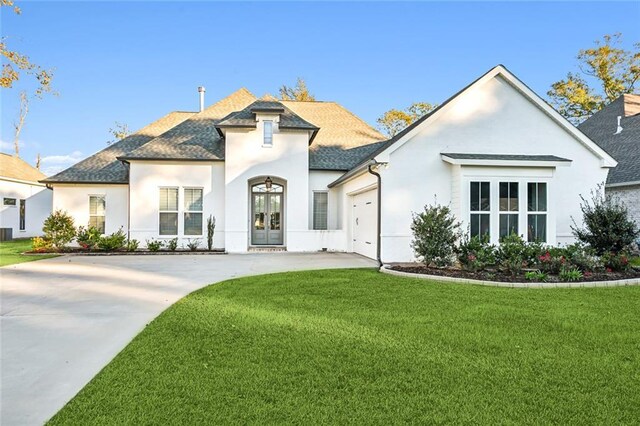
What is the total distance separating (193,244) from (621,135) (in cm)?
2204

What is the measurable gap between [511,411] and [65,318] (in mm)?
6211

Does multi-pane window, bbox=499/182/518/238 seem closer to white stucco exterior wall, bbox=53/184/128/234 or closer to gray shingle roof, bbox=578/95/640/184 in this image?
gray shingle roof, bbox=578/95/640/184

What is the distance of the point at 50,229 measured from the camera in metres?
16.6

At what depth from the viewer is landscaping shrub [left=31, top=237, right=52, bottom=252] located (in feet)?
53.5

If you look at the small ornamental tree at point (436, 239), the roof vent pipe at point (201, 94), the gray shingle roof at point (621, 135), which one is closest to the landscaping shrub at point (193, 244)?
the roof vent pipe at point (201, 94)

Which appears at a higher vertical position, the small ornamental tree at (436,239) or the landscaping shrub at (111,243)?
the small ornamental tree at (436,239)

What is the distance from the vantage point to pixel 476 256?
33.4 feet

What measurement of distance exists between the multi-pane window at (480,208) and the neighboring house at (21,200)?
25.1 meters

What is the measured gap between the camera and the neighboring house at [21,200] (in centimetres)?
2494

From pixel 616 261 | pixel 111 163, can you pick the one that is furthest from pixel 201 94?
pixel 616 261

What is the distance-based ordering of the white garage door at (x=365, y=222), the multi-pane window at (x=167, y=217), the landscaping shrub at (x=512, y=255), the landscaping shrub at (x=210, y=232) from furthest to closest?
the multi-pane window at (x=167, y=217) < the landscaping shrub at (x=210, y=232) < the white garage door at (x=365, y=222) < the landscaping shrub at (x=512, y=255)

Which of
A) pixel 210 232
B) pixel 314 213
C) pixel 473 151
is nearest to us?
pixel 473 151

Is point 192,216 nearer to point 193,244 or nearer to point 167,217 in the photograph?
point 167,217

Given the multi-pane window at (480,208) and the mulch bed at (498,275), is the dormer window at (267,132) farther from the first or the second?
the mulch bed at (498,275)
